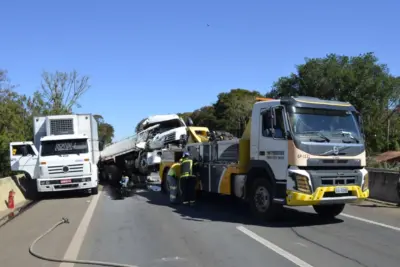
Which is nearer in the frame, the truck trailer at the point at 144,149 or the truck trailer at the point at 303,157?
the truck trailer at the point at 303,157

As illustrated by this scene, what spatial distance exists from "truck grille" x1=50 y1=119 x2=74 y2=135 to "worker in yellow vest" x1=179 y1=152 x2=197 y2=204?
7.35 meters

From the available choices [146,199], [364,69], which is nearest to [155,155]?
[146,199]

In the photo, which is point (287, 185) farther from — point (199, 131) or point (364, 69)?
point (364, 69)

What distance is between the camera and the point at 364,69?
38.1m

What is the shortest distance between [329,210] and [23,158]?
1162cm

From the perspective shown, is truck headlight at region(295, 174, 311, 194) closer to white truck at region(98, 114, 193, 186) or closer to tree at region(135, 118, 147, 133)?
white truck at region(98, 114, 193, 186)

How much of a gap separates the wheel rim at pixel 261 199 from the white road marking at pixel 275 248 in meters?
0.92

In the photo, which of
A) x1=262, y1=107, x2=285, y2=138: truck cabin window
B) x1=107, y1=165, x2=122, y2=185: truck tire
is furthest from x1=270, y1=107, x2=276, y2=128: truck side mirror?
x1=107, y1=165, x2=122, y2=185: truck tire

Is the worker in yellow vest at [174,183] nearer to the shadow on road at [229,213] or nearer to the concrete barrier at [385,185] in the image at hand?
the shadow on road at [229,213]

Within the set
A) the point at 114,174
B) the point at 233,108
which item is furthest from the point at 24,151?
the point at 233,108

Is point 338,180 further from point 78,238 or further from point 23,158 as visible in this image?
point 23,158

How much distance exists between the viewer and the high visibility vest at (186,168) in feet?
43.6

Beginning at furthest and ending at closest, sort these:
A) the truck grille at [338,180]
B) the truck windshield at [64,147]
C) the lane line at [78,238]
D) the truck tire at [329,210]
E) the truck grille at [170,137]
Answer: the truck grille at [170,137], the truck windshield at [64,147], the truck tire at [329,210], the truck grille at [338,180], the lane line at [78,238]

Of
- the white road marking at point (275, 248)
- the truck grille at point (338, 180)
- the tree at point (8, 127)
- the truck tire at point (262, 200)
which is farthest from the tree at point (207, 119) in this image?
the white road marking at point (275, 248)
